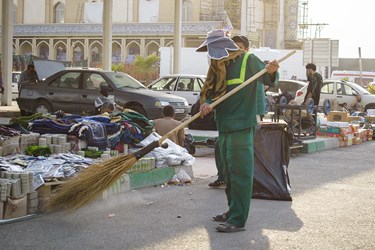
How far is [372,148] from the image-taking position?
646 inches

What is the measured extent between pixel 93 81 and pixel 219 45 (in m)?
12.2

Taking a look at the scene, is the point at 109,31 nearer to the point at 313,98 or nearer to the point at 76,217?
the point at 313,98

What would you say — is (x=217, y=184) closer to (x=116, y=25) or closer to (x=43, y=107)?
(x=43, y=107)

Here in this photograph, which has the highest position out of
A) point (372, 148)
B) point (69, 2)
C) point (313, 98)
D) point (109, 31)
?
point (69, 2)

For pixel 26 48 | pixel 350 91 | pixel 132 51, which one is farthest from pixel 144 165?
pixel 26 48

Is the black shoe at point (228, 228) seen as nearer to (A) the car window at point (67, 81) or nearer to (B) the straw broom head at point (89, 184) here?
(B) the straw broom head at point (89, 184)

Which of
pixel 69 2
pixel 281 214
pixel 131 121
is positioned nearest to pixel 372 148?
A: pixel 131 121

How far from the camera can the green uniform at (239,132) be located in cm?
629

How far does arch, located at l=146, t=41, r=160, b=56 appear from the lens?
53438 mm

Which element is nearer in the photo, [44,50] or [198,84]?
[198,84]

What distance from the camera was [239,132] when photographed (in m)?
6.38

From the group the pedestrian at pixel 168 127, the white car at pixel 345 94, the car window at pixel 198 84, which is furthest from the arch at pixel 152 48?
the pedestrian at pixel 168 127

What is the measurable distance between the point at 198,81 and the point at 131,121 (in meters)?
14.3

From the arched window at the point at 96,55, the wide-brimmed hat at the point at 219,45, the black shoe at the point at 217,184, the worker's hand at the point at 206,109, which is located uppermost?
the arched window at the point at 96,55
